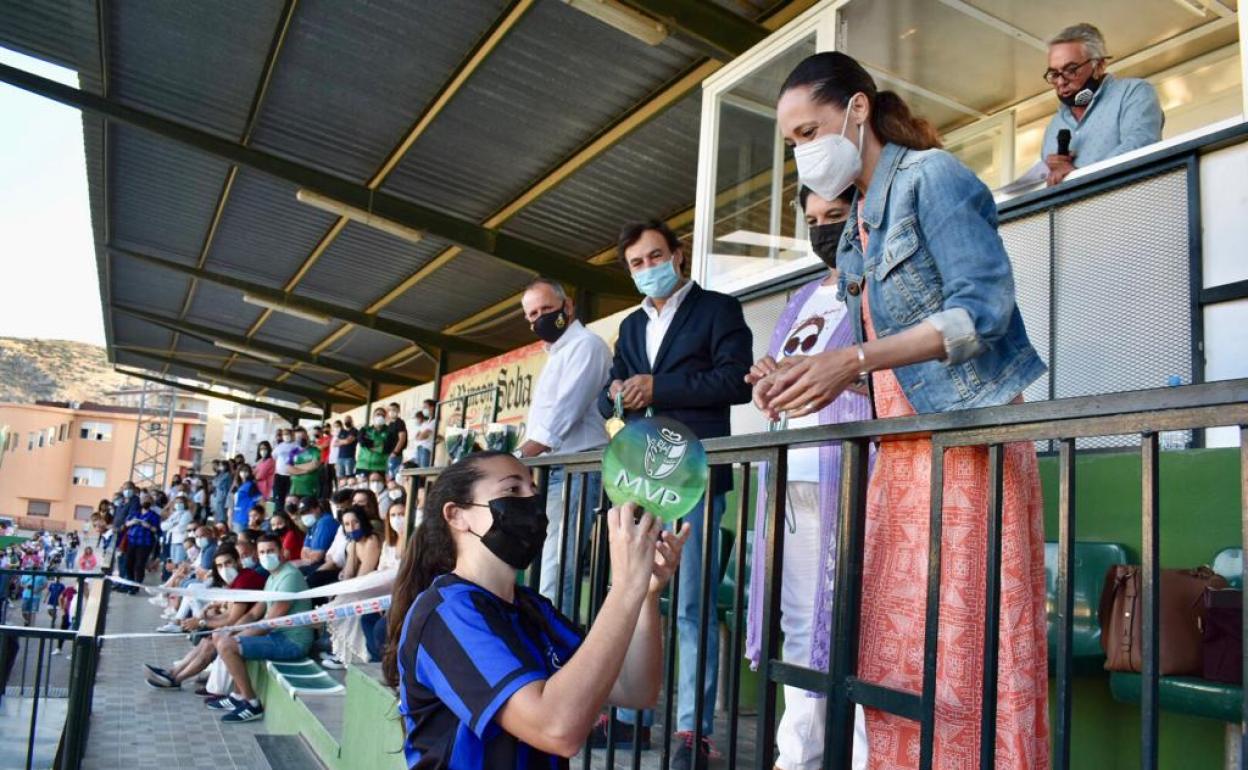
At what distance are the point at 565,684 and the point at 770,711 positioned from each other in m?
0.51

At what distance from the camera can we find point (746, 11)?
688 centimetres

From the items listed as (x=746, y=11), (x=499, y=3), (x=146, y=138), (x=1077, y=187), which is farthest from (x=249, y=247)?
(x=1077, y=187)

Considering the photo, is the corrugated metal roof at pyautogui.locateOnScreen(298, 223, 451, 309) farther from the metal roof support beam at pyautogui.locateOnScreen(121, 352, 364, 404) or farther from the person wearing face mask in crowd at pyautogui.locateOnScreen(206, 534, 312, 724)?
the metal roof support beam at pyautogui.locateOnScreen(121, 352, 364, 404)

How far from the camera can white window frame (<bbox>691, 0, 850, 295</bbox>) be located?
211 inches

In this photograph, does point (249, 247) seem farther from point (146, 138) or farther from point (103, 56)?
point (103, 56)

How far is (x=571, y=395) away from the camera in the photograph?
3.53 m

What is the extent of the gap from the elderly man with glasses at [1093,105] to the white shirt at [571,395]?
2135 millimetres

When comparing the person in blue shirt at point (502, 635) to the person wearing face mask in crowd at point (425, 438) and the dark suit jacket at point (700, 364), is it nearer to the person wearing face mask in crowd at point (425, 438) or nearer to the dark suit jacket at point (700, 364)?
the dark suit jacket at point (700, 364)

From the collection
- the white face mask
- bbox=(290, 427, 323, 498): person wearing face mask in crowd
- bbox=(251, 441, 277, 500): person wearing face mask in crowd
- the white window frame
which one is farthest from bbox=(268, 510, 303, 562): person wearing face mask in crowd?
the white face mask

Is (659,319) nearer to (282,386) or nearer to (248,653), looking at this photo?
(248,653)

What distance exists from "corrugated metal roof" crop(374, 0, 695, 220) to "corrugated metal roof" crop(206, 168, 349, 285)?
2.19m

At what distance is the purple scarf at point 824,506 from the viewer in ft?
7.61

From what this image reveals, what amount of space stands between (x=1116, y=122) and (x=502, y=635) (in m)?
3.42

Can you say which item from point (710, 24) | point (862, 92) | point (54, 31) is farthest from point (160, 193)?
point (862, 92)
